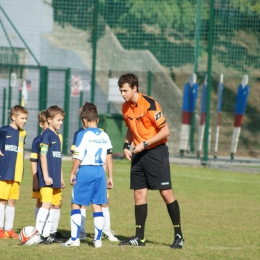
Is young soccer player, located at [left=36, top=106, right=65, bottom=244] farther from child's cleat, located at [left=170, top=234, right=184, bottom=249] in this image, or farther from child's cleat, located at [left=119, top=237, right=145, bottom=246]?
child's cleat, located at [left=170, top=234, right=184, bottom=249]

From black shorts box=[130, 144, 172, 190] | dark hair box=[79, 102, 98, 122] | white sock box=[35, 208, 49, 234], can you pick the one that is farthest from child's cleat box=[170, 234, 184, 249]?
dark hair box=[79, 102, 98, 122]

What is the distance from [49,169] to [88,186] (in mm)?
676

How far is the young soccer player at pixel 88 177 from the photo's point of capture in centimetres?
770

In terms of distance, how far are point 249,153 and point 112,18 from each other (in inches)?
241

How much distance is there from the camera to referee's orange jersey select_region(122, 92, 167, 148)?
7.86 m

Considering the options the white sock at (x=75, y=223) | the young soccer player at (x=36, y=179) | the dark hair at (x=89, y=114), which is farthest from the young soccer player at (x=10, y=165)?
the white sock at (x=75, y=223)

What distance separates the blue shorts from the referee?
408 mm

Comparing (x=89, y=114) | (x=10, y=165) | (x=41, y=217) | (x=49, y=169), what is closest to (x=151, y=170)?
(x=89, y=114)

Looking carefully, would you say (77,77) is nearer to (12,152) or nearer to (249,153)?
(249,153)

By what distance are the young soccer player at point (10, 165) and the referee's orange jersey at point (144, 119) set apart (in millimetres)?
1391

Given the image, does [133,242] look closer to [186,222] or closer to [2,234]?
[2,234]

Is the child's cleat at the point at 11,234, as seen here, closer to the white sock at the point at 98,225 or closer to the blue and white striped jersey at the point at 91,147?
the white sock at the point at 98,225

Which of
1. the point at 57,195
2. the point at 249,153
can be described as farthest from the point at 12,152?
the point at 249,153

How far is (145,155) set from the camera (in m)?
A: 7.98
